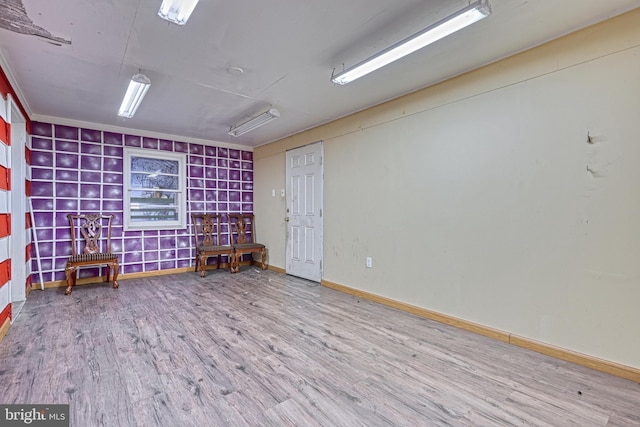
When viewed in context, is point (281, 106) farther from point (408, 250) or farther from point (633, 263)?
point (633, 263)

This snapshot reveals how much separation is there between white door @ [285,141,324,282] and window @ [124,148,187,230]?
194 centimetres

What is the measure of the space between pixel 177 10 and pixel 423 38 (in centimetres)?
163

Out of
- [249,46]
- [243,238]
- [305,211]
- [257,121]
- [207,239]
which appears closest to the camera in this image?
[249,46]

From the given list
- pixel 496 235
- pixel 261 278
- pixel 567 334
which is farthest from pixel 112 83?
pixel 567 334

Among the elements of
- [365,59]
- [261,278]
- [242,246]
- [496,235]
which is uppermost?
[365,59]

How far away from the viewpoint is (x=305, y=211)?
497cm

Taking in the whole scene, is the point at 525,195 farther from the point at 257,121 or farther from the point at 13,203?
the point at 13,203

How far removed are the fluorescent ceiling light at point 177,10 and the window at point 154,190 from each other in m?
3.67

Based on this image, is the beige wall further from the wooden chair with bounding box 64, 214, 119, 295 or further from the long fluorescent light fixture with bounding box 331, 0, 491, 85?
the wooden chair with bounding box 64, 214, 119, 295

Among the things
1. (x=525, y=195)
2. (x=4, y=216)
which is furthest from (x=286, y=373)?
(x=4, y=216)

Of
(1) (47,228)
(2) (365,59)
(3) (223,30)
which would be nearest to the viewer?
(3) (223,30)

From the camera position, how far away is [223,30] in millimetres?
2201

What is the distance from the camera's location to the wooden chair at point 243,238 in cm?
550

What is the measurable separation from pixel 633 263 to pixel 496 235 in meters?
0.87
